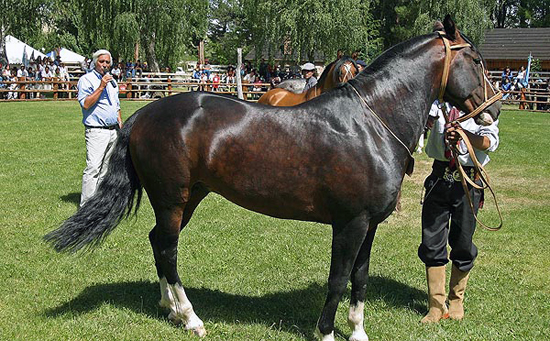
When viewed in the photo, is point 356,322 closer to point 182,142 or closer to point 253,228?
point 182,142

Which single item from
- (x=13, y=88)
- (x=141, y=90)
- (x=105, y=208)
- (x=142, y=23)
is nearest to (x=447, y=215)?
(x=105, y=208)

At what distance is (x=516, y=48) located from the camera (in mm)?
50219

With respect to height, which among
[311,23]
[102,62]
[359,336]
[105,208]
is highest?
[311,23]

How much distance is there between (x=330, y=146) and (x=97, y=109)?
4707 mm

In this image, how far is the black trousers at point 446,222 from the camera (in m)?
4.84

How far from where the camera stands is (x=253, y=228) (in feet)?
25.1

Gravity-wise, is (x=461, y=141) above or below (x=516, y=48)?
Result: below

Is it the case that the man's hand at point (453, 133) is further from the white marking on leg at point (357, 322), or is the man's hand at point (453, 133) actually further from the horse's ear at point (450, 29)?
the white marking on leg at point (357, 322)

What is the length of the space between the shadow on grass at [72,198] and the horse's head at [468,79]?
6.70 metres

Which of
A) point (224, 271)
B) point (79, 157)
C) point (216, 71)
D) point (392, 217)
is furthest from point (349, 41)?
point (224, 271)

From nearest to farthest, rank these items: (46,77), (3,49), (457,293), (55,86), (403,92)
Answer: (403,92) → (457,293) → (55,86) → (46,77) → (3,49)

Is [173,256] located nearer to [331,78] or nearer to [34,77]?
[331,78]

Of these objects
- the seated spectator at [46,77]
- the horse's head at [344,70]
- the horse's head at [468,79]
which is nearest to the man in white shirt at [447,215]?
the horse's head at [468,79]

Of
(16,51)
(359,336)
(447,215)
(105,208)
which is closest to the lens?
(359,336)
